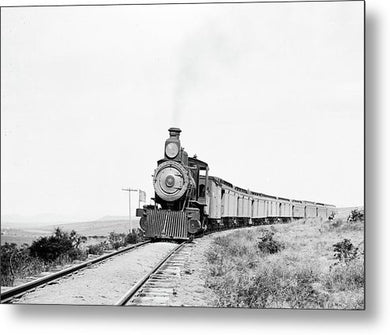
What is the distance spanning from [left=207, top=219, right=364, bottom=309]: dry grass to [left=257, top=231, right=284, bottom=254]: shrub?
0.17ft

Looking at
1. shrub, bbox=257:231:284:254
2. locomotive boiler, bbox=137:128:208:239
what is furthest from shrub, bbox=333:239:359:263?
locomotive boiler, bbox=137:128:208:239

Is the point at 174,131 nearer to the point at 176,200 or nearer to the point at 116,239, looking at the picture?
the point at 116,239

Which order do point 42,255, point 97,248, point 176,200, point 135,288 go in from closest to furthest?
point 135,288 < point 42,255 < point 97,248 < point 176,200

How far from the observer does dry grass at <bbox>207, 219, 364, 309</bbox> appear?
586cm

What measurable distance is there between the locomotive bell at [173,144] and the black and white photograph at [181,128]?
4cm

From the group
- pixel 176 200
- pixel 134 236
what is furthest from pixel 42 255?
pixel 176 200

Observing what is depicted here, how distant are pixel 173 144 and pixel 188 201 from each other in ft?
5.94

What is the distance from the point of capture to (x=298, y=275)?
609 centimetres

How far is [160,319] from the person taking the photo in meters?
5.91

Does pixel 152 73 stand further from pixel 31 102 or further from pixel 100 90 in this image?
pixel 31 102

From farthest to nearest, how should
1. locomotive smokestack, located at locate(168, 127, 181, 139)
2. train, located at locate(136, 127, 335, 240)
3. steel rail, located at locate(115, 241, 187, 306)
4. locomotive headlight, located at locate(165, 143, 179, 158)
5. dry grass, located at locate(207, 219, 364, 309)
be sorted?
1. train, located at locate(136, 127, 335, 240)
2. locomotive headlight, located at locate(165, 143, 179, 158)
3. locomotive smokestack, located at locate(168, 127, 181, 139)
4. dry grass, located at locate(207, 219, 364, 309)
5. steel rail, located at locate(115, 241, 187, 306)

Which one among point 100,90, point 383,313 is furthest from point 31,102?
point 383,313

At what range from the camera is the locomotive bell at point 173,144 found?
21.6ft

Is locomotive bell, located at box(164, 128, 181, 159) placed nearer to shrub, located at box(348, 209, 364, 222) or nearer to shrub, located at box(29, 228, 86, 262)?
shrub, located at box(29, 228, 86, 262)
